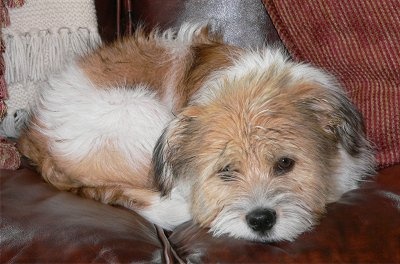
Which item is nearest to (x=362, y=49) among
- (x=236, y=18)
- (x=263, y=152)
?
(x=236, y=18)

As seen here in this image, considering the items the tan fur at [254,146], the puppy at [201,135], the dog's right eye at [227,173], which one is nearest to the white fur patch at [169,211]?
the puppy at [201,135]

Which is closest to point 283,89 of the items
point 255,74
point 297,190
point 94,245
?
point 255,74

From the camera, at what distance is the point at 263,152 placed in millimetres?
1984

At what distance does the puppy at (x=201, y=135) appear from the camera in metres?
1.98

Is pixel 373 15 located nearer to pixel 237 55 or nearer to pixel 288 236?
pixel 237 55

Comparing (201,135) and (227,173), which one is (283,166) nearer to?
(227,173)

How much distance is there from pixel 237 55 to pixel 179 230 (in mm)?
729

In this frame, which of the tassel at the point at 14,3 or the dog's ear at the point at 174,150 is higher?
the tassel at the point at 14,3

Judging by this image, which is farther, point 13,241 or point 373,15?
Answer: point 373,15

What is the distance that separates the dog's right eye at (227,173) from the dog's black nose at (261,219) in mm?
157

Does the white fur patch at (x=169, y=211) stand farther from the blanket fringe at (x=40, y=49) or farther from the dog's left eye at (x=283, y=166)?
the blanket fringe at (x=40, y=49)

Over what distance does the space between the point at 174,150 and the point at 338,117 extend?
0.55 meters

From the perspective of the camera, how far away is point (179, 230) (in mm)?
2127

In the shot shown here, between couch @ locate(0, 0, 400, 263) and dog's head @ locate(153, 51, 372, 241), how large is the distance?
63mm
